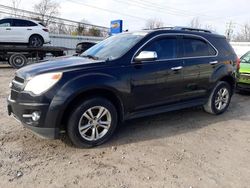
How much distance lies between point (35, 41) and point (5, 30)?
5.26 feet

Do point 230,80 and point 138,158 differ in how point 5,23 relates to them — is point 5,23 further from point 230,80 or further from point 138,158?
point 138,158

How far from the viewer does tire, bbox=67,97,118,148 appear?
3.66 m

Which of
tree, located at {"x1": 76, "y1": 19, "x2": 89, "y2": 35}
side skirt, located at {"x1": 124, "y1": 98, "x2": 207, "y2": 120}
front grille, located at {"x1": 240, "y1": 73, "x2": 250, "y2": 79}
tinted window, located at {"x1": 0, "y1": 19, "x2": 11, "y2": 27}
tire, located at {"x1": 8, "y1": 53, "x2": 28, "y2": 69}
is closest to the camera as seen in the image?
side skirt, located at {"x1": 124, "y1": 98, "x2": 207, "y2": 120}

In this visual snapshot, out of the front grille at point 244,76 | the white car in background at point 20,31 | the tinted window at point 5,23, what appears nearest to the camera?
the front grille at point 244,76

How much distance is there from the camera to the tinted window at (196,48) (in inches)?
195

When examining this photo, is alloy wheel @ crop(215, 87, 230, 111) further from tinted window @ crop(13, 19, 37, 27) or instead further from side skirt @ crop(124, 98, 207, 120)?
tinted window @ crop(13, 19, 37, 27)

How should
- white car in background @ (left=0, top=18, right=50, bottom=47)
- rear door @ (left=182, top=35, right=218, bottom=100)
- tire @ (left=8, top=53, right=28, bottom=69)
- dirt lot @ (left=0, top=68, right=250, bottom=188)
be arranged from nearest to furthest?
dirt lot @ (left=0, top=68, right=250, bottom=188) < rear door @ (left=182, top=35, right=218, bottom=100) < white car in background @ (left=0, top=18, right=50, bottom=47) < tire @ (left=8, top=53, right=28, bottom=69)

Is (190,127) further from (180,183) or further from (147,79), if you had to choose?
(180,183)

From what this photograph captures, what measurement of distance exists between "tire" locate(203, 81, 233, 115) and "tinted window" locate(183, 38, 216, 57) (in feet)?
2.58

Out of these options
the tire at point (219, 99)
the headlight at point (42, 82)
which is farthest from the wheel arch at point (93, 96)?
the tire at point (219, 99)

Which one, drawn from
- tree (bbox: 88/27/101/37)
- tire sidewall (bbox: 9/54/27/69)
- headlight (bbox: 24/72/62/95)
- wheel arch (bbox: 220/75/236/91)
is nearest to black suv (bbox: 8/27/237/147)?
headlight (bbox: 24/72/62/95)

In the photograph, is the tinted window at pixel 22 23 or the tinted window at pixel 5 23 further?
the tinted window at pixel 22 23

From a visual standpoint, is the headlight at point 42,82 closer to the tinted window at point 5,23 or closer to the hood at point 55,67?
the hood at point 55,67

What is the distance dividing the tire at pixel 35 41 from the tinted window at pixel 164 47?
36.3 ft
